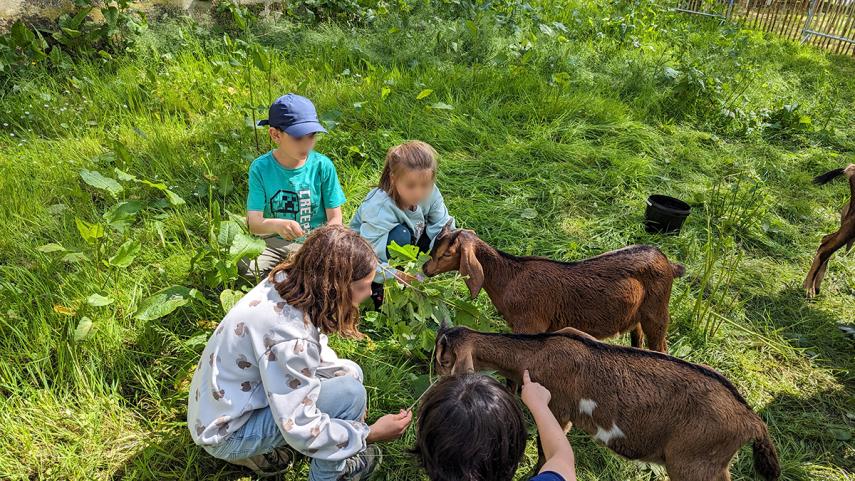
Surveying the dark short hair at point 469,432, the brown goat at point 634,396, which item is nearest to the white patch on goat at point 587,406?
the brown goat at point 634,396

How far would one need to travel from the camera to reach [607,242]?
4.25 meters

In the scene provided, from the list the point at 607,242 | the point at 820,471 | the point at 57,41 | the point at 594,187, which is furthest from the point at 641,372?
the point at 57,41

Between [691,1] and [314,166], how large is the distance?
41.7ft

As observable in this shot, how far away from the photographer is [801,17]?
11047 mm

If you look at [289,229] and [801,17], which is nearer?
[289,229]

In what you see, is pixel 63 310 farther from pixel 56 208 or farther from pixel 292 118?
pixel 292 118

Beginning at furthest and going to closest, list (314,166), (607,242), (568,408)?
(607,242) < (314,166) < (568,408)

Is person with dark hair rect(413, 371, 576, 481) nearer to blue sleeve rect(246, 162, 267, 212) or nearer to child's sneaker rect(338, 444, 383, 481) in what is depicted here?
child's sneaker rect(338, 444, 383, 481)

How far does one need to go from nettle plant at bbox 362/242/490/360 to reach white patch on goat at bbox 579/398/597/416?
0.71 metres

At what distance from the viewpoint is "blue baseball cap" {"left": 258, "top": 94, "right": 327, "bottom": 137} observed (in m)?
3.12

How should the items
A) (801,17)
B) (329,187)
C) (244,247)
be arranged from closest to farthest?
(244,247) → (329,187) → (801,17)

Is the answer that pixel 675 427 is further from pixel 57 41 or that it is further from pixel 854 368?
pixel 57 41

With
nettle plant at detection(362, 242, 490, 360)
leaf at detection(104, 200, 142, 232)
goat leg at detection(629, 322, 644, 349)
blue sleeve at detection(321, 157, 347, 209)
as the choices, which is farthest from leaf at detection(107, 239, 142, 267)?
goat leg at detection(629, 322, 644, 349)

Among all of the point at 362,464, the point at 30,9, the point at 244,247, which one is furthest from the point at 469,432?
the point at 30,9
